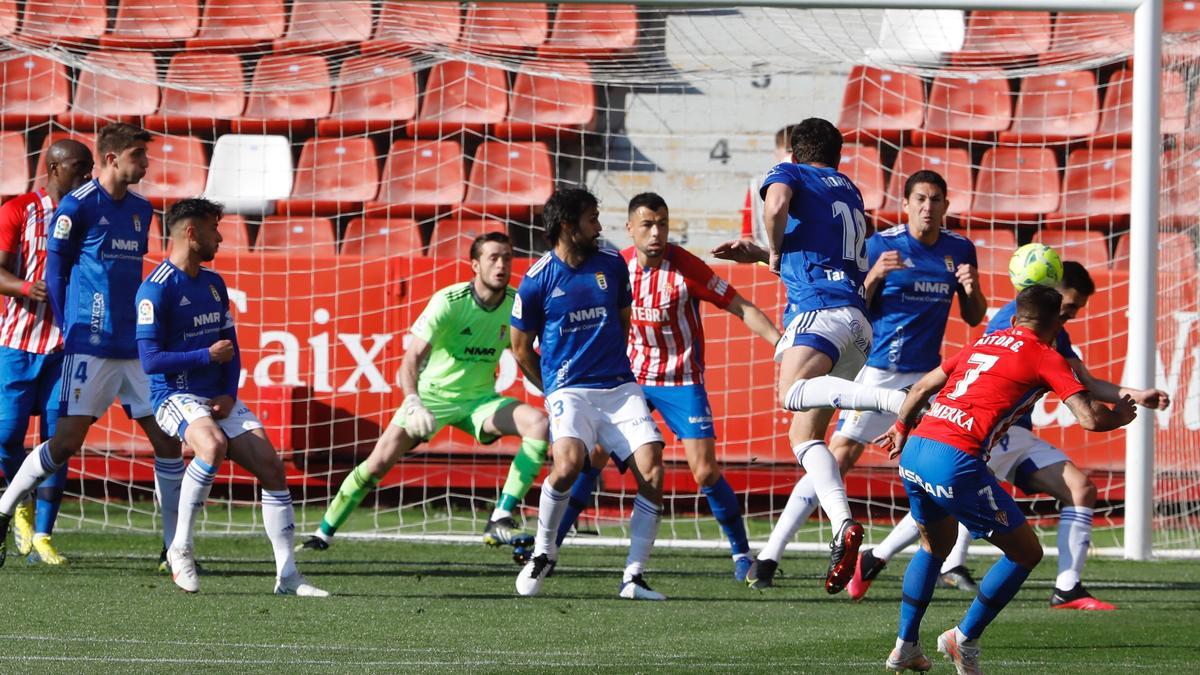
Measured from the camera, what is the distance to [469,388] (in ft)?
32.9

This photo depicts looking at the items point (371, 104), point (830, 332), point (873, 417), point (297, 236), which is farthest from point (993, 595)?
point (371, 104)

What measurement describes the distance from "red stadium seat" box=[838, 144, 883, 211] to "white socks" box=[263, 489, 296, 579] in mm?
6166

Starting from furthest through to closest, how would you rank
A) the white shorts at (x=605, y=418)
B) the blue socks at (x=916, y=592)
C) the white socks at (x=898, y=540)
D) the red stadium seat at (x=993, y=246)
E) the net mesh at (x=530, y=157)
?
the red stadium seat at (x=993, y=246), the net mesh at (x=530, y=157), the white socks at (x=898, y=540), the white shorts at (x=605, y=418), the blue socks at (x=916, y=592)

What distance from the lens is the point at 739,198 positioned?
1341 cm

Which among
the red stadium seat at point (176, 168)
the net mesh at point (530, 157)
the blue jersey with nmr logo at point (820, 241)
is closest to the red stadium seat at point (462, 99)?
the net mesh at point (530, 157)

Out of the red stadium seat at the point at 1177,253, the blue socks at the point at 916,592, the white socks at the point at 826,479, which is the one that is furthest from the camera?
the red stadium seat at the point at 1177,253

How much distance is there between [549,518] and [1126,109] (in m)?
7.24

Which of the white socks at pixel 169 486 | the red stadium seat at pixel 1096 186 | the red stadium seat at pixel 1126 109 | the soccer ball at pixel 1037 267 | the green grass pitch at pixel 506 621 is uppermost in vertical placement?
the red stadium seat at pixel 1126 109

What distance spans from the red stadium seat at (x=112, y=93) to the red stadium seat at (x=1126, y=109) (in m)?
7.51

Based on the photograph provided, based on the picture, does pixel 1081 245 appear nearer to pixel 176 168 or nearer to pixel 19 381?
pixel 176 168

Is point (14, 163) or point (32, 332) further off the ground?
point (14, 163)

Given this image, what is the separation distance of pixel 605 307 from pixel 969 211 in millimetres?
5221

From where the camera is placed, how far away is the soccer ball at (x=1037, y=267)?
7578 mm

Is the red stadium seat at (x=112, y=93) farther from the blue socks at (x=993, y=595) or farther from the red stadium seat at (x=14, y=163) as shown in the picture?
the blue socks at (x=993, y=595)
